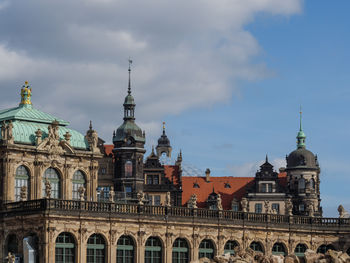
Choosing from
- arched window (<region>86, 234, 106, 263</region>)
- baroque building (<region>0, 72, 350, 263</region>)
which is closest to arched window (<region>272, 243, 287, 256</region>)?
baroque building (<region>0, 72, 350, 263</region>)

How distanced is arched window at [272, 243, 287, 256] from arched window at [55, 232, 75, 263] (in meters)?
22.4

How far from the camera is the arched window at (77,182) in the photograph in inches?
3757

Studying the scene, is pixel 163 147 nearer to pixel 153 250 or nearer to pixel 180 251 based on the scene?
pixel 180 251

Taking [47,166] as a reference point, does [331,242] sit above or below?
below

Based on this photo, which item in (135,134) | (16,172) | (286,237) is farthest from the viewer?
(135,134)

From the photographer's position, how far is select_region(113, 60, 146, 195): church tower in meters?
129

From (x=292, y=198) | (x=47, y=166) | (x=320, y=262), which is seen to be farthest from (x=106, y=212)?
(x=292, y=198)

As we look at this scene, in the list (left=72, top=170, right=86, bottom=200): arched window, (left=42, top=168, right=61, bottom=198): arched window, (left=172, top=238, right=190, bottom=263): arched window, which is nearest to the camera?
(left=172, top=238, right=190, bottom=263): arched window

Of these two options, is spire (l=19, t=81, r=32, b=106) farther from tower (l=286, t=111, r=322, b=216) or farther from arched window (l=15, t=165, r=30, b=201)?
tower (l=286, t=111, r=322, b=216)

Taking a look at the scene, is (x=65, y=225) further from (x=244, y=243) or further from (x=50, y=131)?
(x=244, y=243)

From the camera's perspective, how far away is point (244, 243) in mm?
95250

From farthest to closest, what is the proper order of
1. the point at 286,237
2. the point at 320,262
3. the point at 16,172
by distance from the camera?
the point at 286,237
the point at 16,172
the point at 320,262

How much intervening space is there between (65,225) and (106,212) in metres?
4.30

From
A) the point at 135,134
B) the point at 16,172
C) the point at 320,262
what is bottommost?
the point at 320,262
